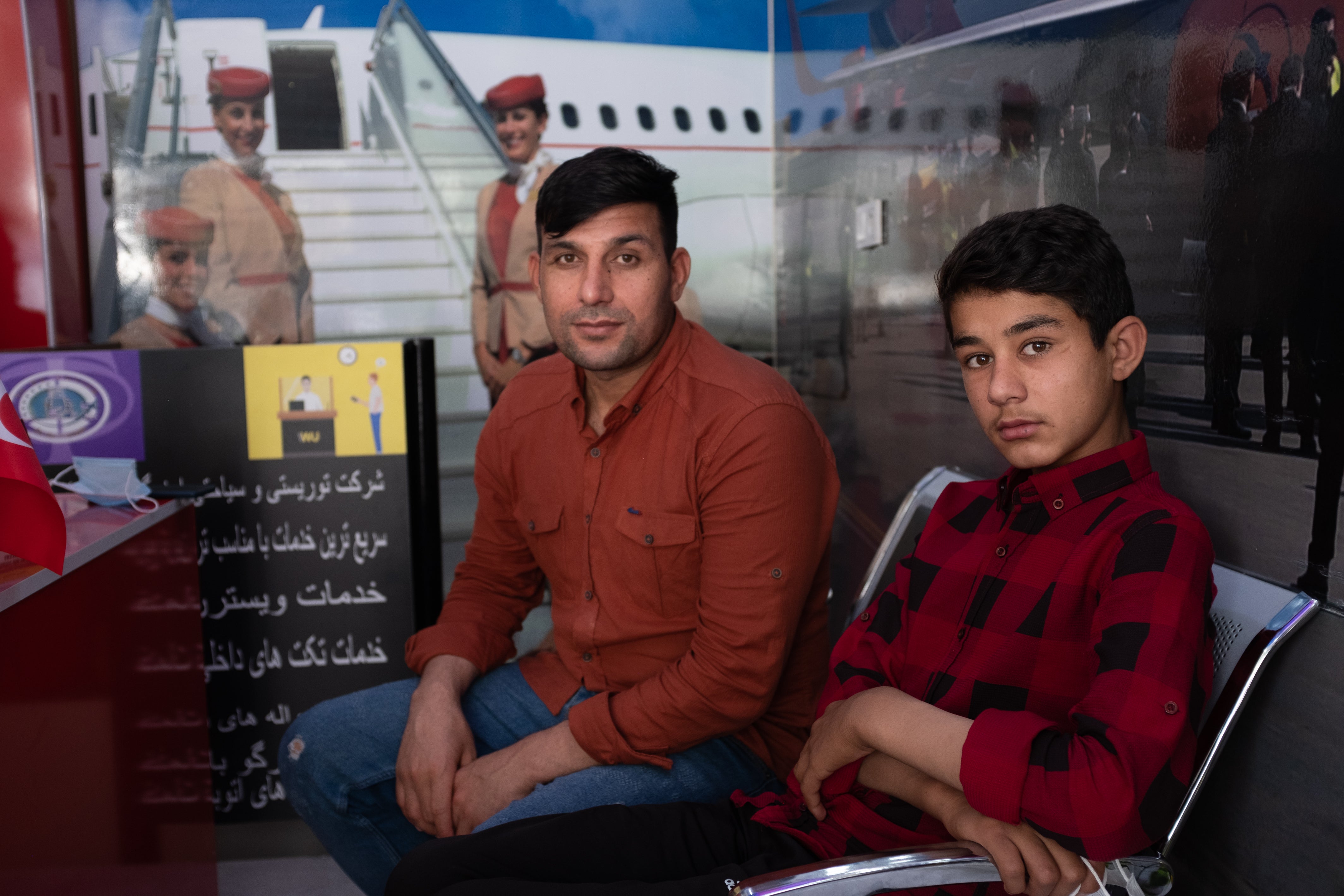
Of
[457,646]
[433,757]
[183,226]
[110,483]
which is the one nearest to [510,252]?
[183,226]

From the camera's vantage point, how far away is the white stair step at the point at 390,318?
366 centimetres

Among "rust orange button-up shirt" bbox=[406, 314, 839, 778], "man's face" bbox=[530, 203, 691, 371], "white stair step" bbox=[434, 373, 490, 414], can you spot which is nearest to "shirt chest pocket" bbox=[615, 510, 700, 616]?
"rust orange button-up shirt" bbox=[406, 314, 839, 778]

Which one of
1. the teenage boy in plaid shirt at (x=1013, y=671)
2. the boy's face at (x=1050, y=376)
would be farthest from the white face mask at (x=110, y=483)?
the boy's face at (x=1050, y=376)

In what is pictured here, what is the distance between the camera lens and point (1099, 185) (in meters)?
1.44

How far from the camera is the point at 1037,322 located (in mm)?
1084

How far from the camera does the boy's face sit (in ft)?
3.55

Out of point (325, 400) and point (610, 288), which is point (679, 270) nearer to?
point (610, 288)

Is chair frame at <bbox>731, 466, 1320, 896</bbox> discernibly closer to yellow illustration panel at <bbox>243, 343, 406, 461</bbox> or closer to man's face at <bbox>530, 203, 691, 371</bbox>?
man's face at <bbox>530, 203, 691, 371</bbox>

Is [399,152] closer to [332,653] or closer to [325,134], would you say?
[325,134]

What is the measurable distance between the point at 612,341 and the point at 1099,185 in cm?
79

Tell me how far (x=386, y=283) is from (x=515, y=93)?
0.90m

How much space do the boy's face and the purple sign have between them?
1932mm

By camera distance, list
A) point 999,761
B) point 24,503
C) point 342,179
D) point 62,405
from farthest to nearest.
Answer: point 342,179 < point 62,405 < point 24,503 < point 999,761

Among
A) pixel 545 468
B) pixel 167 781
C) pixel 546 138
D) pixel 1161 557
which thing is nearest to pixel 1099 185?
pixel 1161 557
